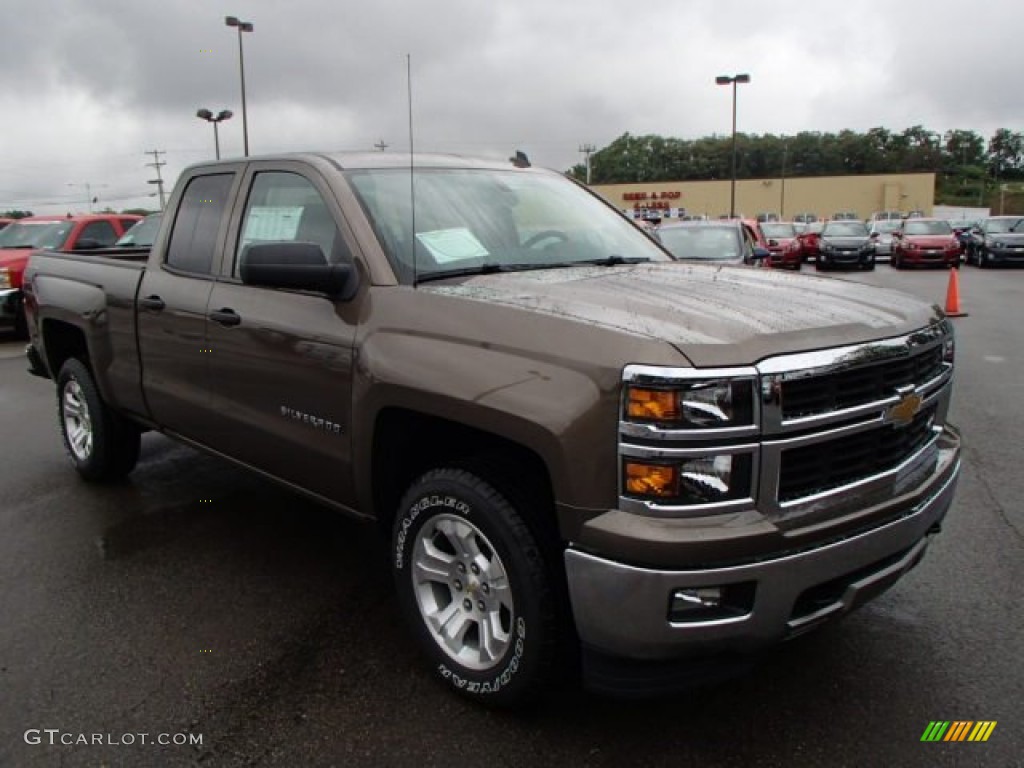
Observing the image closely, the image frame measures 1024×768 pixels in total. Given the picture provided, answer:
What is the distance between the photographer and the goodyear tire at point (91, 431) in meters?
5.13

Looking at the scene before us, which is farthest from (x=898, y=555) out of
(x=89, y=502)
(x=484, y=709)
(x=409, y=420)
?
(x=89, y=502)

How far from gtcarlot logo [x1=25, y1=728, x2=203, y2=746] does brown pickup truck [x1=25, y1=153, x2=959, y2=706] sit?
829 millimetres

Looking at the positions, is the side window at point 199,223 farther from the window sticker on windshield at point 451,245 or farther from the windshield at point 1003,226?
the windshield at point 1003,226

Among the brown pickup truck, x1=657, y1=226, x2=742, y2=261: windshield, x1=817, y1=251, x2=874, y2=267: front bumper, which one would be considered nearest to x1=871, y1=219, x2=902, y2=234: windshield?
x1=817, y1=251, x2=874, y2=267: front bumper

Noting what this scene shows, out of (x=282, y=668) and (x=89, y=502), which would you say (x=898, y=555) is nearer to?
(x=282, y=668)

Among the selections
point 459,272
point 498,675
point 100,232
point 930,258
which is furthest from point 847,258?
point 498,675

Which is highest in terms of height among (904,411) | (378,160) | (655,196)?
(655,196)

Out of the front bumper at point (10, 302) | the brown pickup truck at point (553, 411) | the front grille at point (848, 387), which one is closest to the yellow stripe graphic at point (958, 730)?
the brown pickup truck at point (553, 411)

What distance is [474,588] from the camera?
2.80 metres

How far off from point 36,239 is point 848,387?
50.0 feet

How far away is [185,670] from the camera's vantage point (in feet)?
10.3

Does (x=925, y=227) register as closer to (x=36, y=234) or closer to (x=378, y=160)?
(x=36, y=234)

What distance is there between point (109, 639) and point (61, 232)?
13036 millimetres

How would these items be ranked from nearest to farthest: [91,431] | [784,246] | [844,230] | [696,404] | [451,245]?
[696,404], [451,245], [91,431], [784,246], [844,230]
